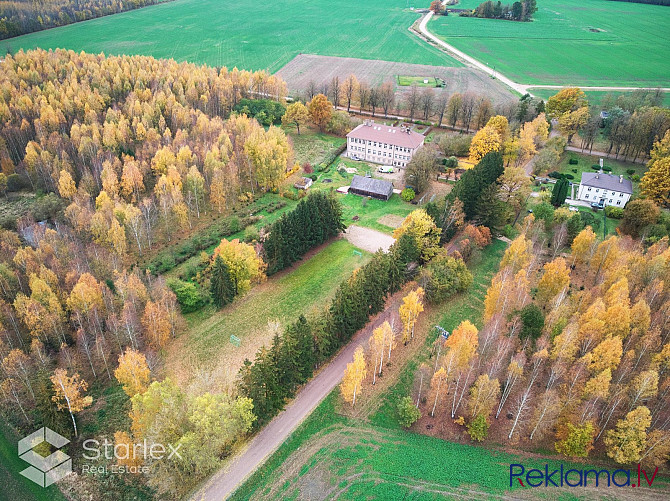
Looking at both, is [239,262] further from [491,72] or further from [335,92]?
[491,72]

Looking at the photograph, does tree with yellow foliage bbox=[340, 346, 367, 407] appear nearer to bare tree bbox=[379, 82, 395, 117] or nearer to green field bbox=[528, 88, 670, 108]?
bare tree bbox=[379, 82, 395, 117]

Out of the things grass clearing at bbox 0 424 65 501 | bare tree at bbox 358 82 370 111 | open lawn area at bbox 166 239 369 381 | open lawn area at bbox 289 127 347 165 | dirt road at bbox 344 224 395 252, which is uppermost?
bare tree at bbox 358 82 370 111

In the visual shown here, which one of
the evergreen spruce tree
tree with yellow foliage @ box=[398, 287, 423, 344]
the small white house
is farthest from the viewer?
the small white house

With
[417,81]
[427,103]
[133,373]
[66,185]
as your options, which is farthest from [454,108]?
[133,373]

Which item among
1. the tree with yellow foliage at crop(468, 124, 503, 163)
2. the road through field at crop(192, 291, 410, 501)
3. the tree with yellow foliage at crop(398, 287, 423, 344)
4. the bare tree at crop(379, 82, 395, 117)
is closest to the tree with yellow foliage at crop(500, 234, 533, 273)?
the tree with yellow foliage at crop(398, 287, 423, 344)

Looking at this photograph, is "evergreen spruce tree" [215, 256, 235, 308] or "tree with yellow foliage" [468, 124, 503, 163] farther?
"tree with yellow foliage" [468, 124, 503, 163]

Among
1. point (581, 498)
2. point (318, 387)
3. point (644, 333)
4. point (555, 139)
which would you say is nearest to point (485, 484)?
point (581, 498)

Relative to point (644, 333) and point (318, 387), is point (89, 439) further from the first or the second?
point (644, 333)
